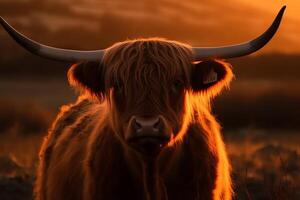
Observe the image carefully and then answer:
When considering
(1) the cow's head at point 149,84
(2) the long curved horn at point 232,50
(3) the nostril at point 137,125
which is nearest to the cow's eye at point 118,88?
(1) the cow's head at point 149,84

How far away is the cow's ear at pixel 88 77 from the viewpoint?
791cm

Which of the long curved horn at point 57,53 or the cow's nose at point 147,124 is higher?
the long curved horn at point 57,53

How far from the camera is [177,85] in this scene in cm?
753

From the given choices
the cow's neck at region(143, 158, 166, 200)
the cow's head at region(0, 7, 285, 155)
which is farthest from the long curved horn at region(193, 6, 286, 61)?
the cow's neck at region(143, 158, 166, 200)

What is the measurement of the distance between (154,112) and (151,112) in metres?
0.03

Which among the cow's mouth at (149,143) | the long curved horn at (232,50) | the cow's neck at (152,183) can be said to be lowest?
the cow's neck at (152,183)

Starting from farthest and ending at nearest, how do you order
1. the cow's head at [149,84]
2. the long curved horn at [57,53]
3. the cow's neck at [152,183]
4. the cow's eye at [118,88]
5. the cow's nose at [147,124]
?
the long curved horn at [57,53]
the cow's neck at [152,183]
the cow's eye at [118,88]
the cow's head at [149,84]
the cow's nose at [147,124]

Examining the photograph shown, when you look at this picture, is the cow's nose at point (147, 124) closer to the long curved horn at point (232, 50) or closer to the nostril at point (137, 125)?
the nostril at point (137, 125)

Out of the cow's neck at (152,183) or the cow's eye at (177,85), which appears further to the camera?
the cow's neck at (152,183)

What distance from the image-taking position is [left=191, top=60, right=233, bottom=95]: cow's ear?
25.8 feet

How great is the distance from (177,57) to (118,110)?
736 millimetres

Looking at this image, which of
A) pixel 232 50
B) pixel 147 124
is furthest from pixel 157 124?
pixel 232 50

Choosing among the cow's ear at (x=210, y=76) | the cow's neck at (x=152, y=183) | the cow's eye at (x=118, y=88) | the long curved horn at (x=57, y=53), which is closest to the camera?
the cow's eye at (x=118, y=88)

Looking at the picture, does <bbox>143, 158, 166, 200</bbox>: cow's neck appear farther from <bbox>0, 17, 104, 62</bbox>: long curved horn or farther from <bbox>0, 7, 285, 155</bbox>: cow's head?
<bbox>0, 17, 104, 62</bbox>: long curved horn
